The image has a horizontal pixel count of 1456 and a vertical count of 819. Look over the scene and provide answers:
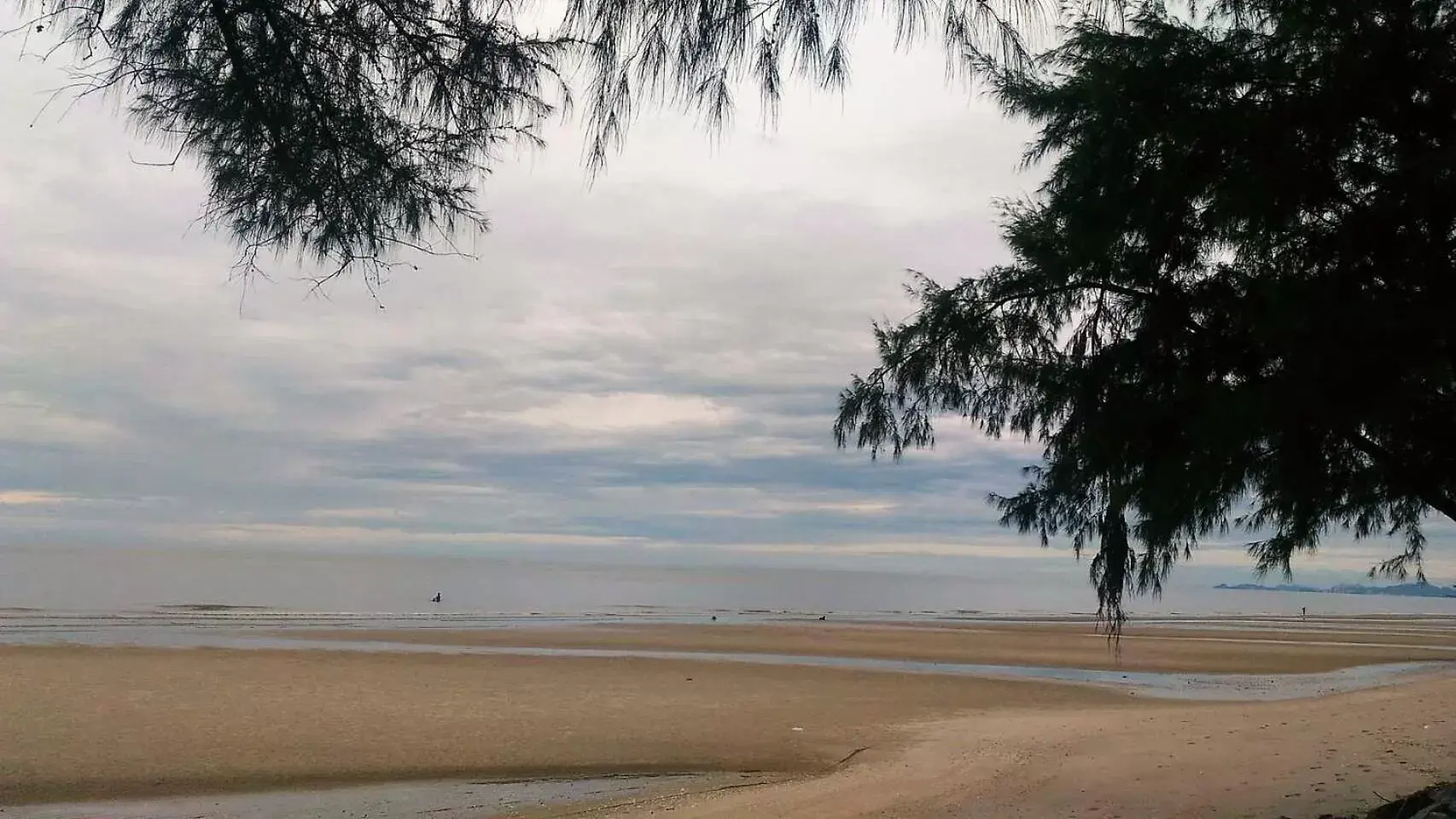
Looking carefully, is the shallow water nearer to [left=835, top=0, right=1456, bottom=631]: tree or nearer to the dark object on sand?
the dark object on sand

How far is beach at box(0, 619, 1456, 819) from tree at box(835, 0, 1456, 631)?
3950 mm

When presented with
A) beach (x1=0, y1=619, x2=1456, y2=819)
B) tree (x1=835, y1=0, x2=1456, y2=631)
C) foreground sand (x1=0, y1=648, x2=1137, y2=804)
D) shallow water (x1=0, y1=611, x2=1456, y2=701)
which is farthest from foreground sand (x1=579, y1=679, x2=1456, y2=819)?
shallow water (x1=0, y1=611, x2=1456, y2=701)

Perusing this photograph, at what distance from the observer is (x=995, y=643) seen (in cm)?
3531

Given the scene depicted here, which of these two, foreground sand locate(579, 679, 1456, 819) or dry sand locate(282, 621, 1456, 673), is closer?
foreground sand locate(579, 679, 1456, 819)

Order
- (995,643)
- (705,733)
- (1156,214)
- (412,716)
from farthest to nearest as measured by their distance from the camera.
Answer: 1. (995,643)
2. (412,716)
3. (705,733)
4. (1156,214)

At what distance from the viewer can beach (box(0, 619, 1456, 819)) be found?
34.1 ft

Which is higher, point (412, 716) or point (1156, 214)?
point (1156, 214)

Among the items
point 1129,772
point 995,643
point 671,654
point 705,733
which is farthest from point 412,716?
point 995,643

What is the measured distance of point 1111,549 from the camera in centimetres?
700

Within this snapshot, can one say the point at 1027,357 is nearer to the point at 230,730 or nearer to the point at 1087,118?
the point at 1087,118

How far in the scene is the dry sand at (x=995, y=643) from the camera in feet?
98.0

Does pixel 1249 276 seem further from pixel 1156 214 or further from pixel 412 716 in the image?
pixel 412 716

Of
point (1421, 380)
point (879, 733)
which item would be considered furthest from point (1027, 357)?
point (879, 733)

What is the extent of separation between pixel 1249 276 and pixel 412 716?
1454 cm
